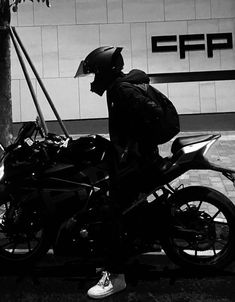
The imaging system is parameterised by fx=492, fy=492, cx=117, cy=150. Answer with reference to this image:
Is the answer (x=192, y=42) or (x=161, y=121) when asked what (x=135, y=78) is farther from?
(x=192, y=42)

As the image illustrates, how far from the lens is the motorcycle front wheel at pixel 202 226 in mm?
3795

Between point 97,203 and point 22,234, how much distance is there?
2.24ft

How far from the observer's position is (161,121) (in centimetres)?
361

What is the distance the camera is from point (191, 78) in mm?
11188

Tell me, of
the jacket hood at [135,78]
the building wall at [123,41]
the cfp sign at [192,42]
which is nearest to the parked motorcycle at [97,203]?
the jacket hood at [135,78]

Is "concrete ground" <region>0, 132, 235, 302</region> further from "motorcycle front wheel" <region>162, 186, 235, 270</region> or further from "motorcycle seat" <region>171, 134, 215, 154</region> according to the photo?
"motorcycle seat" <region>171, 134, 215, 154</region>

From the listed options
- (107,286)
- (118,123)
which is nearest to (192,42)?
(118,123)

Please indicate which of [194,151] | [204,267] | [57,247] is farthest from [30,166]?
[204,267]

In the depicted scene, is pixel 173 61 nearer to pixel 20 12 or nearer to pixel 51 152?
pixel 20 12

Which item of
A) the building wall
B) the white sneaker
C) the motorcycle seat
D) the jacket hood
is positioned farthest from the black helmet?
the building wall

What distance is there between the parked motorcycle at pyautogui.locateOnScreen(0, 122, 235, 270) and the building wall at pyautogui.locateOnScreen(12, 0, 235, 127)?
7.36 m

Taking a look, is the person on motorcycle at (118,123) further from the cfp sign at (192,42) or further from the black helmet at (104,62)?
the cfp sign at (192,42)

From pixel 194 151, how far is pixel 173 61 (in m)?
7.72

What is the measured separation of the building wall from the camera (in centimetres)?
1103
